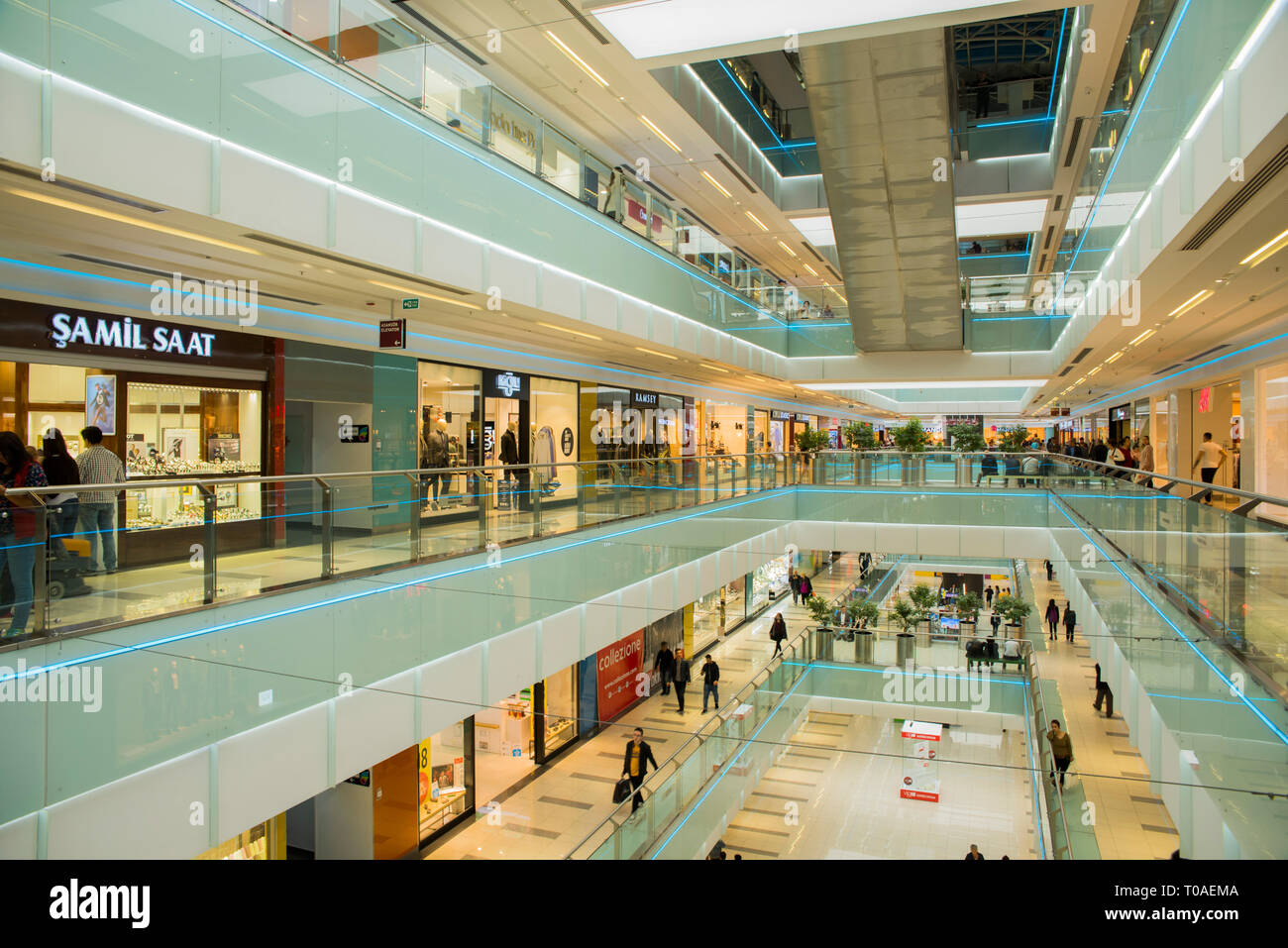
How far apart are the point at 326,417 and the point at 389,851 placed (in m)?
5.83

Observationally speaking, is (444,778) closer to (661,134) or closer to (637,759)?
(637,759)

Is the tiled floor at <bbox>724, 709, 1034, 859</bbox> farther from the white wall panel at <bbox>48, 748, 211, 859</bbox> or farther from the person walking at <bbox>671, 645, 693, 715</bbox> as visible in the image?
the person walking at <bbox>671, 645, 693, 715</bbox>

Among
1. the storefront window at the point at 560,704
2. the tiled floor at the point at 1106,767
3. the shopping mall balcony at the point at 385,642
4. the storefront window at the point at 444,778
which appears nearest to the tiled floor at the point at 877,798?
the tiled floor at the point at 1106,767

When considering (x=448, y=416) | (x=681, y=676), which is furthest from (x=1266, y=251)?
(x=681, y=676)

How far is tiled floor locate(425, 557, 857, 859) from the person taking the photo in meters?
10.7

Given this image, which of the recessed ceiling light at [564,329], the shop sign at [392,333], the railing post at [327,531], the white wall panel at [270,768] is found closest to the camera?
the white wall panel at [270,768]

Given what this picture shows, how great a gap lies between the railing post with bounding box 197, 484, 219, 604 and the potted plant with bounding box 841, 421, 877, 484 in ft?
52.7

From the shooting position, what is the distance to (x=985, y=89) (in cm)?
1883

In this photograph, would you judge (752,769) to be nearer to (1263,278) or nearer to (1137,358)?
(1263,278)

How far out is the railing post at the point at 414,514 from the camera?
777 centimetres

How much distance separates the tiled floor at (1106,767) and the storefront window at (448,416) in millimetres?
9459

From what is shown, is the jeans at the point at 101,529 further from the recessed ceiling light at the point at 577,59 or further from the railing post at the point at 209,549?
the recessed ceiling light at the point at 577,59
